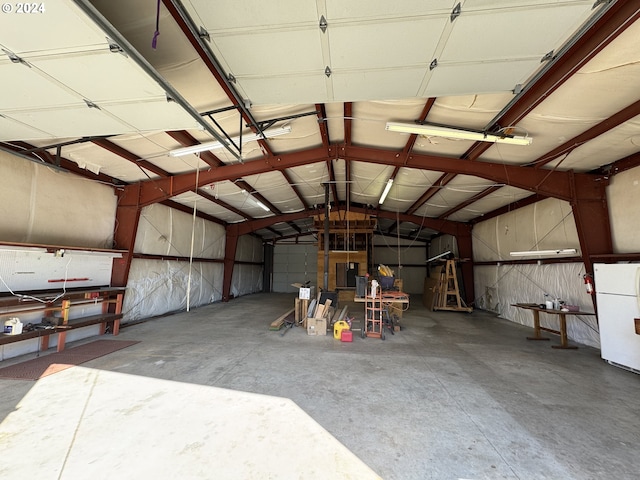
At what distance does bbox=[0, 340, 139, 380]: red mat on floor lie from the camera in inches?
131

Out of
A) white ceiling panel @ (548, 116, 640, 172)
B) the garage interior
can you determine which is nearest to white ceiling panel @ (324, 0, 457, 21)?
the garage interior

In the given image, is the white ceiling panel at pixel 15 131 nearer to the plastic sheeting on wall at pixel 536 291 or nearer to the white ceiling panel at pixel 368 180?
the white ceiling panel at pixel 368 180

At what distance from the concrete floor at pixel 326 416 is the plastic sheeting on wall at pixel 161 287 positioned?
102 inches

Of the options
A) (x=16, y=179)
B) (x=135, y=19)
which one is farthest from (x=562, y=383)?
(x=16, y=179)

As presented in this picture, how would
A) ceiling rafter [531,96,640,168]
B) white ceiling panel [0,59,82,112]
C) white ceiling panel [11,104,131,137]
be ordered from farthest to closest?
ceiling rafter [531,96,640,168]
white ceiling panel [11,104,131,137]
white ceiling panel [0,59,82,112]

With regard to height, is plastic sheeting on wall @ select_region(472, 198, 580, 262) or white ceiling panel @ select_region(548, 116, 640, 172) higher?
white ceiling panel @ select_region(548, 116, 640, 172)

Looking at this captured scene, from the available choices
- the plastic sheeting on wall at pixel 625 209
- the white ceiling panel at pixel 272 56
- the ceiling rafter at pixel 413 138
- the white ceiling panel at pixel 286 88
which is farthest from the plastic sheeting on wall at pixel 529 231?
the white ceiling panel at pixel 272 56

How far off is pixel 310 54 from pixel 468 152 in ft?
13.5

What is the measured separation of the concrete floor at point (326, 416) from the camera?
72.9 inches

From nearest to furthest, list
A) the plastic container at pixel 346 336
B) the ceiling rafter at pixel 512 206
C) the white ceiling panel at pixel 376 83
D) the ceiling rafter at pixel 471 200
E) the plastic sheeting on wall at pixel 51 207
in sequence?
the white ceiling panel at pixel 376 83 < the plastic sheeting on wall at pixel 51 207 < the plastic container at pixel 346 336 < the ceiling rafter at pixel 512 206 < the ceiling rafter at pixel 471 200

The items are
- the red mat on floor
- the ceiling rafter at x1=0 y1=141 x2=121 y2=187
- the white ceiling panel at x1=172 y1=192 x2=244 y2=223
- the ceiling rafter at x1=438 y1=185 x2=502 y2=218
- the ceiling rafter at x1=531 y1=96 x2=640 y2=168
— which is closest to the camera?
the ceiling rafter at x1=531 y1=96 x2=640 y2=168

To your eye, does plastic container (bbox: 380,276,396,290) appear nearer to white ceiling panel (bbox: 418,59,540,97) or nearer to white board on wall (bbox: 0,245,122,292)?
white ceiling panel (bbox: 418,59,540,97)

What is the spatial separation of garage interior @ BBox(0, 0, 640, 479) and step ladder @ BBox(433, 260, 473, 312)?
1270 mm

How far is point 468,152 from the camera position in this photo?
4.96 meters
